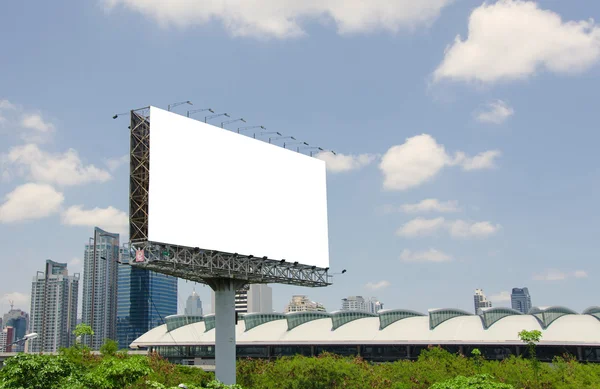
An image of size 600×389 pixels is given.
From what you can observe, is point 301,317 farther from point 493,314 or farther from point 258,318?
point 493,314

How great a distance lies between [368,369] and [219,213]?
77.8ft

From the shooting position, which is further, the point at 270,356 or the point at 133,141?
the point at 270,356

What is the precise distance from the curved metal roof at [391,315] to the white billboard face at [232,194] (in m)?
57.3

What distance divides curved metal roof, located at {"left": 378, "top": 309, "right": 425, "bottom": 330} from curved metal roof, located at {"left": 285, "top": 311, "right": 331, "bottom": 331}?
40.0 ft

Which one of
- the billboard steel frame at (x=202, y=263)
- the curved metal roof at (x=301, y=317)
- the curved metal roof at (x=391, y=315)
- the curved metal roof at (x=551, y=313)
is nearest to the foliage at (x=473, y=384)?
the billboard steel frame at (x=202, y=263)

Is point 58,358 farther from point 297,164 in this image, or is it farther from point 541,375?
point 541,375

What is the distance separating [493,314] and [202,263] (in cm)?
7826

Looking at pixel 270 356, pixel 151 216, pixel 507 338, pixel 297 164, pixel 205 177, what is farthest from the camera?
pixel 270 356

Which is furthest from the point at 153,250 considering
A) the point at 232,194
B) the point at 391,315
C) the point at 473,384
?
the point at 391,315

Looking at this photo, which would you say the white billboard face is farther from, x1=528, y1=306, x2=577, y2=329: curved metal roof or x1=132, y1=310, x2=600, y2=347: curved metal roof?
x1=528, y1=306, x2=577, y2=329: curved metal roof

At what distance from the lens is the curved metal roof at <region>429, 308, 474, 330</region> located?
11838cm

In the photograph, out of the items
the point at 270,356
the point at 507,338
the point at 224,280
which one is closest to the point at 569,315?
the point at 507,338

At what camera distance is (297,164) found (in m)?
65.8

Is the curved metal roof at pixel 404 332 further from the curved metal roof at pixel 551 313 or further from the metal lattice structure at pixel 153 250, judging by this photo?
the metal lattice structure at pixel 153 250
